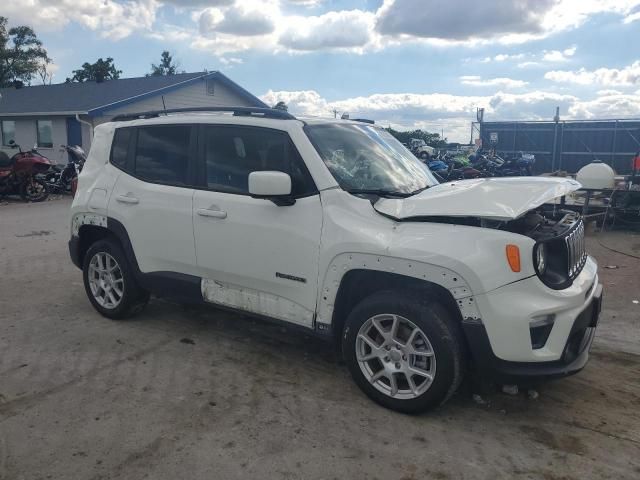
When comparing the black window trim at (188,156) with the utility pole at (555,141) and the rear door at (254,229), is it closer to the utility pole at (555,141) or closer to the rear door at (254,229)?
the rear door at (254,229)


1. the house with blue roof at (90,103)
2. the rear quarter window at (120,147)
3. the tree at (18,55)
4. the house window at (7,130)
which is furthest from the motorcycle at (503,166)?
the tree at (18,55)

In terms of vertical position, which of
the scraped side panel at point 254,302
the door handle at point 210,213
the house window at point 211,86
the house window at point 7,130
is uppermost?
the house window at point 211,86

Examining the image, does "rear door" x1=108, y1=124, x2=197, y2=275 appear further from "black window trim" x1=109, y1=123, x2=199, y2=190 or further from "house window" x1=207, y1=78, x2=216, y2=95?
"house window" x1=207, y1=78, x2=216, y2=95

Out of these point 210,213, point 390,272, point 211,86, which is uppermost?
point 211,86

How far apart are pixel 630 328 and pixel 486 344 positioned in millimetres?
2881

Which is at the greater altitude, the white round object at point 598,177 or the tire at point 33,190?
the white round object at point 598,177

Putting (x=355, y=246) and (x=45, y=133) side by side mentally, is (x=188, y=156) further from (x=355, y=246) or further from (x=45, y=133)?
(x=45, y=133)

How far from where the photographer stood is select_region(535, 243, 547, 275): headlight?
3173 mm

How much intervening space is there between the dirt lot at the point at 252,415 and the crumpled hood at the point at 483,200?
4.34ft

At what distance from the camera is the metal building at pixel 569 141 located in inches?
865

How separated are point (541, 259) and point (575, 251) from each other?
0.53 metres

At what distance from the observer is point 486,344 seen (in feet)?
10.5

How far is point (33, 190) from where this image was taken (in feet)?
51.4

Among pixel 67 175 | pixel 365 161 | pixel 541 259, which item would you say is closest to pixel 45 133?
pixel 67 175
